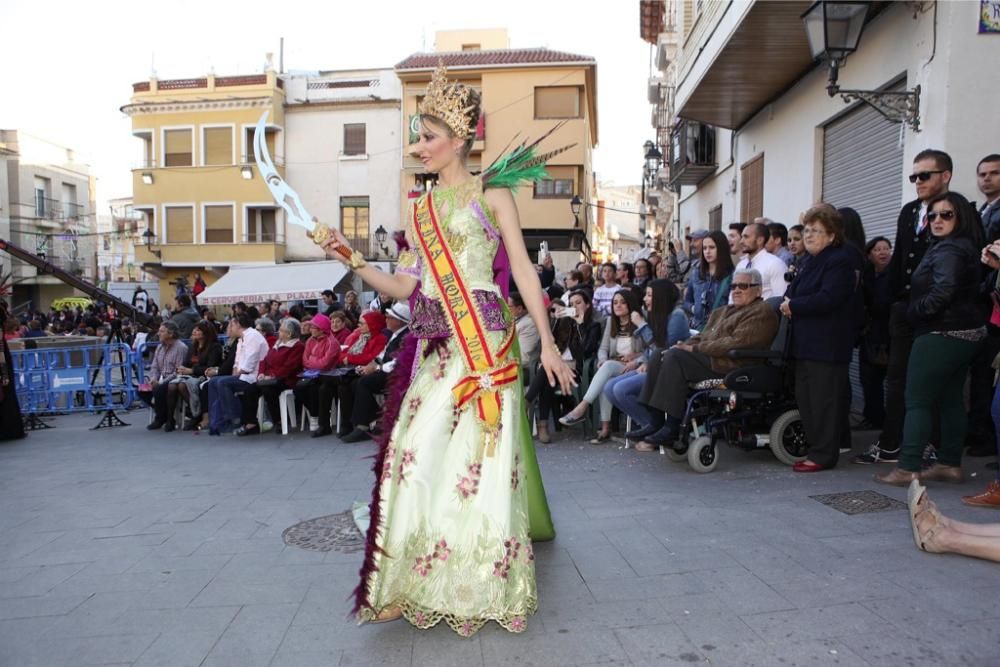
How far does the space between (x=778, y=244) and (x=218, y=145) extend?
104 feet

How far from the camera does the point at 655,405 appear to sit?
614 cm

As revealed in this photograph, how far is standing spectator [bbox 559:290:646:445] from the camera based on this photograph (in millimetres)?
7566

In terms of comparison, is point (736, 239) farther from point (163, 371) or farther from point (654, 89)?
point (654, 89)

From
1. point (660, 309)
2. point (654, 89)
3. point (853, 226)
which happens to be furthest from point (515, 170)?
point (654, 89)

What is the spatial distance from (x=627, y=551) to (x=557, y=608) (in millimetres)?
856

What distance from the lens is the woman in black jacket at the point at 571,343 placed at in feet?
25.5

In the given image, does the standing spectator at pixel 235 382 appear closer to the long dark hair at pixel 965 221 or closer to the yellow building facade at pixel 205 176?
the long dark hair at pixel 965 221

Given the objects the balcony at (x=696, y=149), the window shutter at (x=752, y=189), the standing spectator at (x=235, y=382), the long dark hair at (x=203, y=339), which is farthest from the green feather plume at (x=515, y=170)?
the balcony at (x=696, y=149)

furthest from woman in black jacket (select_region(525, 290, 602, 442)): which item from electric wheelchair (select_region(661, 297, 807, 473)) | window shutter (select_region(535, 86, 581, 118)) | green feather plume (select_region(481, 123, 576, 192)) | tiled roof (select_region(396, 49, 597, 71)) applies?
tiled roof (select_region(396, 49, 597, 71))

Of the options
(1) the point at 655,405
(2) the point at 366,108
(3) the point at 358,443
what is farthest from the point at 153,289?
(1) the point at 655,405

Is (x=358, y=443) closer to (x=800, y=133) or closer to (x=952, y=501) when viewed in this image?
(x=952, y=501)

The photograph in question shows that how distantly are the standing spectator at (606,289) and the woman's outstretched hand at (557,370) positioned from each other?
692 centimetres

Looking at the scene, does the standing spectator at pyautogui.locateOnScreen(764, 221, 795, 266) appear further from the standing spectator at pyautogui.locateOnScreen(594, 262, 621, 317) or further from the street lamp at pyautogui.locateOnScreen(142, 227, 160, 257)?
the street lamp at pyautogui.locateOnScreen(142, 227, 160, 257)

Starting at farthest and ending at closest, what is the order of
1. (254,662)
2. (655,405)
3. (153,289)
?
1. (153,289)
2. (655,405)
3. (254,662)
